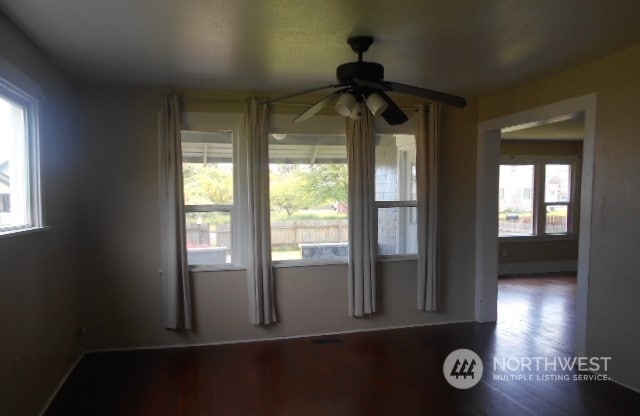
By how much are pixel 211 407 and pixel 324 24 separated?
8.33ft

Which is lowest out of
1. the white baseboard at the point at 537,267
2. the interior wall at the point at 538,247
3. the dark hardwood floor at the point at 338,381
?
the dark hardwood floor at the point at 338,381

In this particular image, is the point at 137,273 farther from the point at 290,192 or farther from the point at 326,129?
the point at 326,129

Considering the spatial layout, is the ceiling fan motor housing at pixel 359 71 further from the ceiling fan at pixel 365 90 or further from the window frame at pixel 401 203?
the window frame at pixel 401 203

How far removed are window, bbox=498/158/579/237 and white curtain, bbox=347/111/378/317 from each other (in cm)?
411

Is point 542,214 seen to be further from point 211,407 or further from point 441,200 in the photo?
point 211,407

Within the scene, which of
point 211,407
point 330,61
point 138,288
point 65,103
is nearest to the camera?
point 211,407

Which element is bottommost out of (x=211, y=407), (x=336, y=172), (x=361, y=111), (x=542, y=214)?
(x=211, y=407)

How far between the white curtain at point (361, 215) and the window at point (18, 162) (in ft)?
8.29

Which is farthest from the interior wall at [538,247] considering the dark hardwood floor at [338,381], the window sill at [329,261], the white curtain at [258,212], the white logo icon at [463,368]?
the white curtain at [258,212]

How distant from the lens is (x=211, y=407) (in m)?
2.63

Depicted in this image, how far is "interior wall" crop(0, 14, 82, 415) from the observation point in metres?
2.12

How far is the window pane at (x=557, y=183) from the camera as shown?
7.07 metres

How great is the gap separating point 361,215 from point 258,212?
3.30 feet

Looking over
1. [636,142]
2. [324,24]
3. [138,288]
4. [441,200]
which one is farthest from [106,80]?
[636,142]
